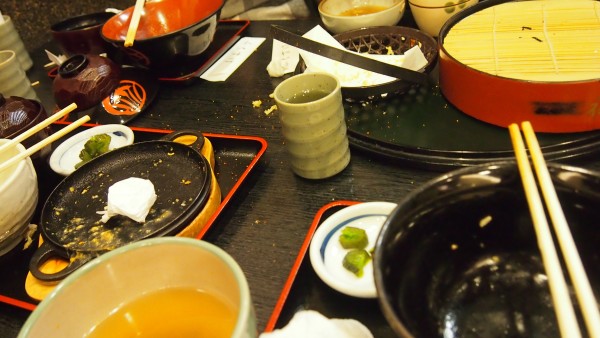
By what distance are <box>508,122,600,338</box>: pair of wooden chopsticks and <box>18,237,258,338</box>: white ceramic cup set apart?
39cm

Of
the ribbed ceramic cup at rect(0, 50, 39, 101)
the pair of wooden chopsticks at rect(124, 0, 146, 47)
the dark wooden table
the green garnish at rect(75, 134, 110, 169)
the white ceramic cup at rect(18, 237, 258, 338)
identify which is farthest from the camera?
the ribbed ceramic cup at rect(0, 50, 39, 101)

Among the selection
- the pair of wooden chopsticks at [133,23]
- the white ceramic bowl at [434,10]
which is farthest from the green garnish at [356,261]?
the pair of wooden chopsticks at [133,23]

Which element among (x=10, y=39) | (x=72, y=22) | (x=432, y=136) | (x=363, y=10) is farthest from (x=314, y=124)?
(x=10, y=39)

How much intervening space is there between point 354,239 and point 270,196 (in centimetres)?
34

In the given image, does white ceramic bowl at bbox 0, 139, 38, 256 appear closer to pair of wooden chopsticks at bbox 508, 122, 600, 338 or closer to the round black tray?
the round black tray

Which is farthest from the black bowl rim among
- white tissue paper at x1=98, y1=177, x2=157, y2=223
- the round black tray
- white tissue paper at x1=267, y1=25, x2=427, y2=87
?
the round black tray

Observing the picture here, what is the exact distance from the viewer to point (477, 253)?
0.80m

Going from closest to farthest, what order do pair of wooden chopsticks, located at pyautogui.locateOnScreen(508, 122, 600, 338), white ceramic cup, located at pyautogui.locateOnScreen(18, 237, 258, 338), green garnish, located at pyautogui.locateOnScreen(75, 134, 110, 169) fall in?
pair of wooden chopsticks, located at pyautogui.locateOnScreen(508, 122, 600, 338) → white ceramic cup, located at pyautogui.locateOnScreen(18, 237, 258, 338) → green garnish, located at pyautogui.locateOnScreen(75, 134, 110, 169)

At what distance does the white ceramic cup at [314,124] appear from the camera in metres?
1.09

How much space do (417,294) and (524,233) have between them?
218 mm

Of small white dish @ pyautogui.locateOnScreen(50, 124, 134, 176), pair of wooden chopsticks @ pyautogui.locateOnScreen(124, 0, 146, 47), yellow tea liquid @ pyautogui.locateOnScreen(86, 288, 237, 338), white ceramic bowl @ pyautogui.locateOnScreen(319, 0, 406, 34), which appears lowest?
small white dish @ pyautogui.locateOnScreen(50, 124, 134, 176)

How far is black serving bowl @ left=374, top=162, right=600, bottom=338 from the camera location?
66 centimetres

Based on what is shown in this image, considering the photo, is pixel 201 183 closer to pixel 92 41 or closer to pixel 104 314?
pixel 104 314

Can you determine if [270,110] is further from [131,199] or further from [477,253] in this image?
[477,253]
